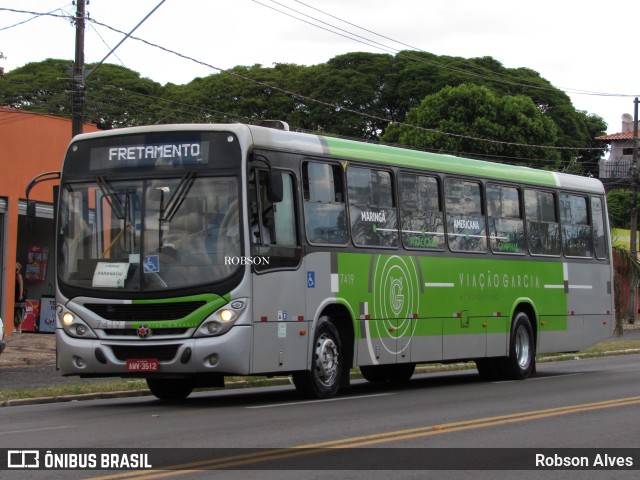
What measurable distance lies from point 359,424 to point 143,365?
3.17 metres

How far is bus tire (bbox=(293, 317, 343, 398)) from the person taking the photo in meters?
15.3

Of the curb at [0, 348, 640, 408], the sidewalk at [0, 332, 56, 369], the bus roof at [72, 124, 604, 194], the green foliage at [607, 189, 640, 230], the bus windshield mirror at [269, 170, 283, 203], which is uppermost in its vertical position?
the green foliage at [607, 189, 640, 230]

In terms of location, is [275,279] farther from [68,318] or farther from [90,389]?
[90,389]

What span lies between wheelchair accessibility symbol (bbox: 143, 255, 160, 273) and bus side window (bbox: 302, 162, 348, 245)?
2119 millimetres

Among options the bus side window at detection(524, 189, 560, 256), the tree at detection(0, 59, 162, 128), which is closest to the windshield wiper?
the bus side window at detection(524, 189, 560, 256)

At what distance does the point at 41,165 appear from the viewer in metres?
29.9

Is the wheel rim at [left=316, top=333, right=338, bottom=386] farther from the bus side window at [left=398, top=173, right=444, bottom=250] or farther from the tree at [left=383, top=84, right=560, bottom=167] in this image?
the tree at [left=383, top=84, right=560, bottom=167]

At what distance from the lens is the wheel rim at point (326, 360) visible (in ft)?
50.5

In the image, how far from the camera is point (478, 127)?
2488 inches

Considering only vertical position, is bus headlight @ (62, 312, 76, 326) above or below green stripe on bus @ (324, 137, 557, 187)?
below

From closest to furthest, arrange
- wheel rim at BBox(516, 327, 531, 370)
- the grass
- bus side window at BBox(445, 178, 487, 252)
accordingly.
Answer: the grass → bus side window at BBox(445, 178, 487, 252) → wheel rim at BBox(516, 327, 531, 370)

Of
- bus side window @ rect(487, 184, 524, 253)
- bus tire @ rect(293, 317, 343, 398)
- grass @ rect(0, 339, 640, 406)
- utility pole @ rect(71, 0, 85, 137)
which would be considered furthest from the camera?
utility pole @ rect(71, 0, 85, 137)

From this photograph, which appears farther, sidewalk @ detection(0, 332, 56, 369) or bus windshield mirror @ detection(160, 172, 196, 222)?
sidewalk @ detection(0, 332, 56, 369)
